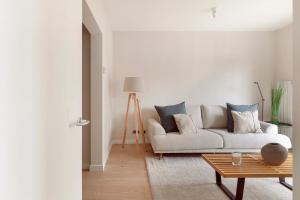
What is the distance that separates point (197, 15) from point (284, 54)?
2.23m

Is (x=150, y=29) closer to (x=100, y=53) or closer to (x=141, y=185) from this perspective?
(x=100, y=53)

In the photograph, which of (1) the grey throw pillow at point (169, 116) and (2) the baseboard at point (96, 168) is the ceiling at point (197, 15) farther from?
(2) the baseboard at point (96, 168)

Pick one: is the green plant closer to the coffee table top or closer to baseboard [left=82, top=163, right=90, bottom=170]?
the coffee table top

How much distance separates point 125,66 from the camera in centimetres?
A: 548

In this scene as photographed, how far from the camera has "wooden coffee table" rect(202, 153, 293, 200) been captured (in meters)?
2.43

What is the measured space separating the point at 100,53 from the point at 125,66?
191cm

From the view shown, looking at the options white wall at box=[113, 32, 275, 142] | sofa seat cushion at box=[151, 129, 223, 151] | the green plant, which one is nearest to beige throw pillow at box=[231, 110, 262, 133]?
sofa seat cushion at box=[151, 129, 223, 151]

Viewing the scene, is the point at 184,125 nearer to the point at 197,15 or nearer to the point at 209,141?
the point at 209,141

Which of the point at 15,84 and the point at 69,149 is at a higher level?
the point at 15,84

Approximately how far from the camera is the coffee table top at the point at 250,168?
2426 millimetres

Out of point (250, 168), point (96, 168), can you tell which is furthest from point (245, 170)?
point (96, 168)

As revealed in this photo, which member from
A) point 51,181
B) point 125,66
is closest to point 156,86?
point 125,66

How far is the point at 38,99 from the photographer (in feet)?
3.74

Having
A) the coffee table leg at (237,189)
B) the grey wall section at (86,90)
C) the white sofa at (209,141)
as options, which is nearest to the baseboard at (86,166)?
the grey wall section at (86,90)
